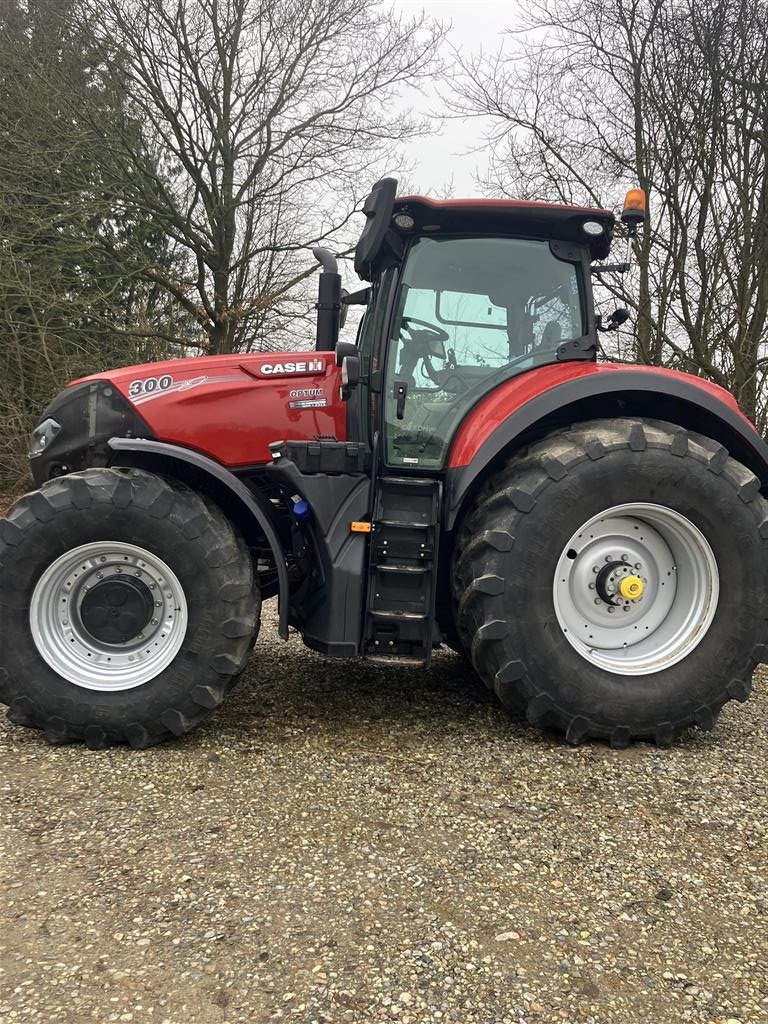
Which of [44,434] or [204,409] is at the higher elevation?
[204,409]

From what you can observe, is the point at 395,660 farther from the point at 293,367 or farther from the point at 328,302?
the point at 328,302

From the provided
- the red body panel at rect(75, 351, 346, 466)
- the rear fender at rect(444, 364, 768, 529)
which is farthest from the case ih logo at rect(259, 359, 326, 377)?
the rear fender at rect(444, 364, 768, 529)

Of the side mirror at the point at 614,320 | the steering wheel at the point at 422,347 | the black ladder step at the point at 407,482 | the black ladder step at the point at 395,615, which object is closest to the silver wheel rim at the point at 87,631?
the black ladder step at the point at 395,615

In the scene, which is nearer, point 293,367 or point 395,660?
point 395,660

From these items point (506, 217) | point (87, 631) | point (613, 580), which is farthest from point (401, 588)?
point (506, 217)

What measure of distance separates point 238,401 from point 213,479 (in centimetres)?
38

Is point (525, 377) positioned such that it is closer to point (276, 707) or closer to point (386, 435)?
point (386, 435)

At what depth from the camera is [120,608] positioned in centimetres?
299

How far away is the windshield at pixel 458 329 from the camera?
3.21 metres

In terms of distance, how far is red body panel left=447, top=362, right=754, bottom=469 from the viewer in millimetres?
3010

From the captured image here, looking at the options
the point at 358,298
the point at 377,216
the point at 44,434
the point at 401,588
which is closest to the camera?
the point at 377,216

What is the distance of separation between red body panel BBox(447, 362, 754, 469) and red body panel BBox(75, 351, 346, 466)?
24.8 inches

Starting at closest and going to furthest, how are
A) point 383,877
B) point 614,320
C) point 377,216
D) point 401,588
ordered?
point 383,877 < point 377,216 < point 401,588 < point 614,320

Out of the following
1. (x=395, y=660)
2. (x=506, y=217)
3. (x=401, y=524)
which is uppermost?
(x=506, y=217)
